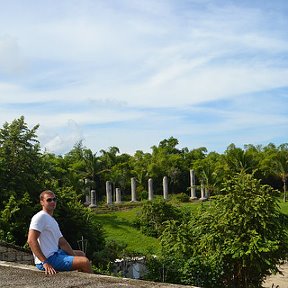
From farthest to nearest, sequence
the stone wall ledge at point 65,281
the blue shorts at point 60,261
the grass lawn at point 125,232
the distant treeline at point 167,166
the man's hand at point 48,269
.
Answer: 1. the distant treeline at point 167,166
2. the grass lawn at point 125,232
3. the blue shorts at point 60,261
4. the man's hand at point 48,269
5. the stone wall ledge at point 65,281

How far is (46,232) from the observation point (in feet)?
18.9

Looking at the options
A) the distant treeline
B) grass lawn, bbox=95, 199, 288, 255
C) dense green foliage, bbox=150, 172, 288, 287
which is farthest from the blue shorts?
the distant treeline

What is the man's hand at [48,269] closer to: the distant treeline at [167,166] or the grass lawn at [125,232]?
the grass lawn at [125,232]

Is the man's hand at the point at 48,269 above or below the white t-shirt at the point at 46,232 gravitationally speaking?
below

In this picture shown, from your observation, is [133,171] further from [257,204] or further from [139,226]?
[257,204]

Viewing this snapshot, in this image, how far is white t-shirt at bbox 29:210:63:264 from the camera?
567 cm

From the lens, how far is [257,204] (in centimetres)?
1469

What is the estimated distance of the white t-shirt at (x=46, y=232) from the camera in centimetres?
567

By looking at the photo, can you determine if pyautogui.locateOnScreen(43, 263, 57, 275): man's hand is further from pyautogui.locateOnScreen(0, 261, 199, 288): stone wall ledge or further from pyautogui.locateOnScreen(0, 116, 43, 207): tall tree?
pyautogui.locateOnScreen(0, 116, 43, 207): tall tree

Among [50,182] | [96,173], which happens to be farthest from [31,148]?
[96,173]

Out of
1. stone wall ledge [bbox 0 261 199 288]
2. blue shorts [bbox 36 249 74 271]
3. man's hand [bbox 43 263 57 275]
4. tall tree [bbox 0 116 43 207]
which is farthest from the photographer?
tall tree [bbox 0 116 43 207]

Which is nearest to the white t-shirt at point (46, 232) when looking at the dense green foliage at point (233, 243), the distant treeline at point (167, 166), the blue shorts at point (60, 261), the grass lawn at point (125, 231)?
the blue shorts at point (60, 261)

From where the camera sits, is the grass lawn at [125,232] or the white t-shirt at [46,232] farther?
the grass lawn at [125,232]

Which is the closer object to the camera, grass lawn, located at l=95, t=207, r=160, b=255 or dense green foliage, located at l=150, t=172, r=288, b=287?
dense green foliage, located at l=150, t=172, r=288, b=287
